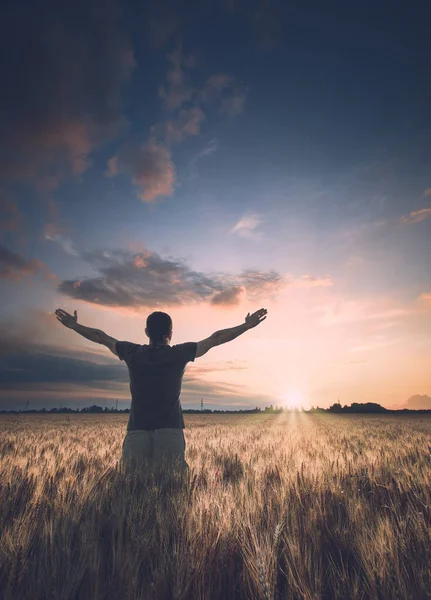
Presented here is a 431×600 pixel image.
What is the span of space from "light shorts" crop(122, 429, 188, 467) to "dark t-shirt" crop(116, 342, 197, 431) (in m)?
0.08

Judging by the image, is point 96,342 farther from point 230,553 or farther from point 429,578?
point 429,578

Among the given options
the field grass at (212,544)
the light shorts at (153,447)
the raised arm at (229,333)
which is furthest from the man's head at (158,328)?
the field grass at (212,544)

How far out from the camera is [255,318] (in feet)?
15.2

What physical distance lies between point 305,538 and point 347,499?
3.09ft

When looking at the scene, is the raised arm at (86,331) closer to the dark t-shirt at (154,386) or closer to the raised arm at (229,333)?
the dark t-shirt at (154,386)

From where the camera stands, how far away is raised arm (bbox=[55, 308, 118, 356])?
14.3 feet

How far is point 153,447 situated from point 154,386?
0.74 metres

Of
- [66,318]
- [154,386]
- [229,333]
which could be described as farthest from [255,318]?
[66,318]

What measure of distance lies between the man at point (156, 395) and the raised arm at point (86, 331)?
292 millimetres

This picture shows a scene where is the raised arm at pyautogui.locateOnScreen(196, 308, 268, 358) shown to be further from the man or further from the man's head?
the man's head

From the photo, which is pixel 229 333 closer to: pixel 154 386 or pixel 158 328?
pixel 158 328

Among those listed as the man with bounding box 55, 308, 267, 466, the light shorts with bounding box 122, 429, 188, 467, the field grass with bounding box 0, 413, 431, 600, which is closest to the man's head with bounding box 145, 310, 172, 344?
the man with bounding box 55, 308, 267, 466

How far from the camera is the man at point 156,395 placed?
3.80 metres

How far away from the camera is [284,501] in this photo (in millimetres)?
2498
